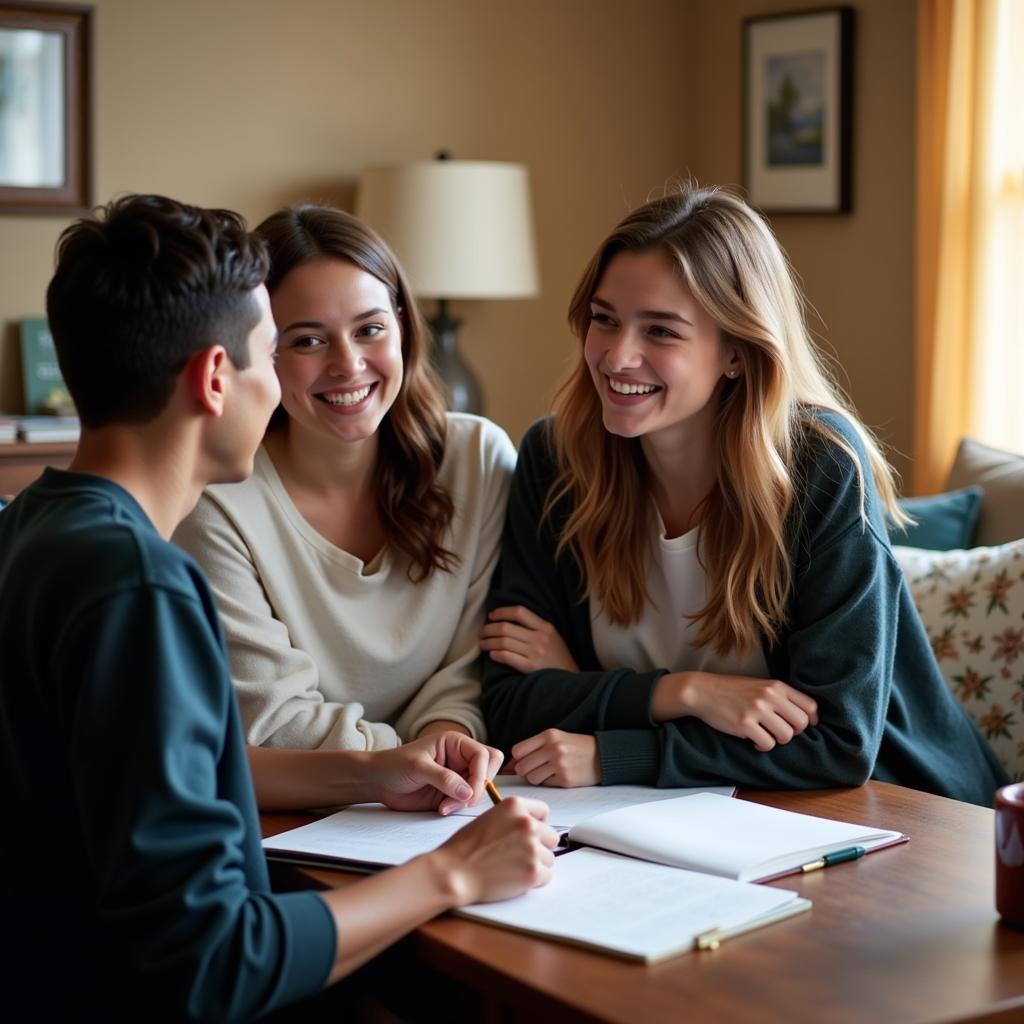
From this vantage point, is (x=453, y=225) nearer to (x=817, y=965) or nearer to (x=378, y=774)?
(x=378, y=774)

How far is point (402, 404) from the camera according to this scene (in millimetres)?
2021

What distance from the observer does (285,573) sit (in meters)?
1.89

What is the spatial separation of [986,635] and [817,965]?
4.00 feet

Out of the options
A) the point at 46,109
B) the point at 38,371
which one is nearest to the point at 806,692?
the point at 38,371

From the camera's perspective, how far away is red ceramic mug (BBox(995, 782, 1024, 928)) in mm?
1259

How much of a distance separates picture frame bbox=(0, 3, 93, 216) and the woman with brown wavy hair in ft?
7.13

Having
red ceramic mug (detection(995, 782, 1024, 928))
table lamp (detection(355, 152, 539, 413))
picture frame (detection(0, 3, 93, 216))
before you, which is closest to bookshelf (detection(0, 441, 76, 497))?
picture frame (detection(0, 3, 93, 216))

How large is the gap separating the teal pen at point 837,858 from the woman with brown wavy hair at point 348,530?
0.57 m

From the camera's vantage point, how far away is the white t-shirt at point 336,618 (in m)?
1.78

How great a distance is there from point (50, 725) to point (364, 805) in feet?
1.79

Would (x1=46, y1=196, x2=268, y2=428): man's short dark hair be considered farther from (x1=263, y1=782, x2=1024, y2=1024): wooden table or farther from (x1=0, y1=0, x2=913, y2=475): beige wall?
(x1=0, y1=0, x2=913, y2=475): beige wall

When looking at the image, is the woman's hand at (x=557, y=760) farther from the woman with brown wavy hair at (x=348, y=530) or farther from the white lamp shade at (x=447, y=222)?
the white lamp shade at (x=447, y=222)

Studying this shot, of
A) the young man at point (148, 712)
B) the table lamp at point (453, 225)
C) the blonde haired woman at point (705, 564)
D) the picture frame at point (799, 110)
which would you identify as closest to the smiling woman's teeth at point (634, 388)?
the blonde haired woman at point (705, 564)

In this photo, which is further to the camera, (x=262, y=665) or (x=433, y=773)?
(x=262, y=665)
